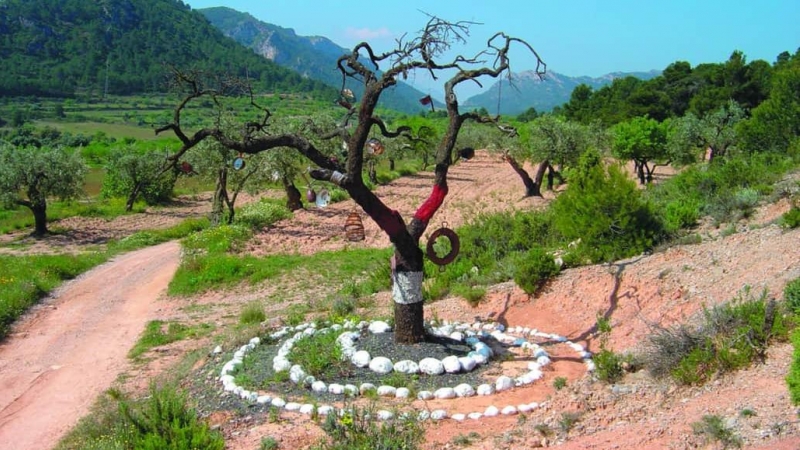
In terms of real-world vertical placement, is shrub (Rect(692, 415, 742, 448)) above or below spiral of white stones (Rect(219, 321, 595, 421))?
above

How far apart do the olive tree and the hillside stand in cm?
8318

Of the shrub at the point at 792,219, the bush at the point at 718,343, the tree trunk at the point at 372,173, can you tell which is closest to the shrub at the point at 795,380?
the bush at the point at 718,343

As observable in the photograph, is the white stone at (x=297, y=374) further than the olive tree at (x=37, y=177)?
No

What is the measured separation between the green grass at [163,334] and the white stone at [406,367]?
5414 millimetres

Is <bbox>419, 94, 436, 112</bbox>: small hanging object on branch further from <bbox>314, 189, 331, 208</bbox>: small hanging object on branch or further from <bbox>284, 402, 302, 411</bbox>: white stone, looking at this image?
<bbox>284, 402, 302, 411</bbox>: white stone

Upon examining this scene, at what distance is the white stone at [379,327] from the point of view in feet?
33.7

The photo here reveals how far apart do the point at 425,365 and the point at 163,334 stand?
644 centimetres

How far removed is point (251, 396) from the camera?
8.27 meters

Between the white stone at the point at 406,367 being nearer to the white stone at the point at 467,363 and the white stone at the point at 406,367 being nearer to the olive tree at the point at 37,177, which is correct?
the white stone at the point at 467,363

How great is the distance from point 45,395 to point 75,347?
2.53 m

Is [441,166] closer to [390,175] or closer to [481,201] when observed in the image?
[481,201]

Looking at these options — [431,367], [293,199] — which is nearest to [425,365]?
[431,367]

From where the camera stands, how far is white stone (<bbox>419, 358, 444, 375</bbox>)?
880 cm

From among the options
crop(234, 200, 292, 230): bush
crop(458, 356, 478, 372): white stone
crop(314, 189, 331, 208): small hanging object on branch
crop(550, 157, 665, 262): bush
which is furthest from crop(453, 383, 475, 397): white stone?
crop(234, 200, 292, 230): bush
